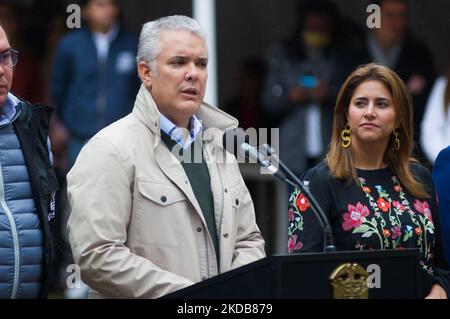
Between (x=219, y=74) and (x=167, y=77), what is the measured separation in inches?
152

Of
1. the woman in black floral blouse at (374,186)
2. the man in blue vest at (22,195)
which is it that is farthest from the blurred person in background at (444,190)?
the man in blue vest at (22,195)

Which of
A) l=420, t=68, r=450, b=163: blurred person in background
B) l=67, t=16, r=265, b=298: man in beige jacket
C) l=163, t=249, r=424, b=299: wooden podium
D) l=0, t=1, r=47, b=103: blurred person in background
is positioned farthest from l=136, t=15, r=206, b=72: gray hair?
l=0, t=1, r=47, b=103: blurred person in background

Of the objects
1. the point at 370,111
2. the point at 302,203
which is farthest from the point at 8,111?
the point at 370,111

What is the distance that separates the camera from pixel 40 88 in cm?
824

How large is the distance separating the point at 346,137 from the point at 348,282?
1.17m

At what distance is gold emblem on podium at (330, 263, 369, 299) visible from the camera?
3941 millimetres

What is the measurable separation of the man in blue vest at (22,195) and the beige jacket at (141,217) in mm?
179

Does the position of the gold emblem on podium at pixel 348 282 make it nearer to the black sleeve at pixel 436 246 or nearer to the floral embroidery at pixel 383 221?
the floral embroidery at pixel 383 221

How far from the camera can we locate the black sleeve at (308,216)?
4.68 metres

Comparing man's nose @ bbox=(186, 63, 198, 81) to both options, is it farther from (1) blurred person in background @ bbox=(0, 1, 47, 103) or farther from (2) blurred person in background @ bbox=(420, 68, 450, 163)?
(1) blurred person in background @ bbox=(0, 1, 47, 103)

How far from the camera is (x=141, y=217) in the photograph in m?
4.40

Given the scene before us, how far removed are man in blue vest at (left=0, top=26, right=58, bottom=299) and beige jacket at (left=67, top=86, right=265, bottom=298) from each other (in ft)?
0.59

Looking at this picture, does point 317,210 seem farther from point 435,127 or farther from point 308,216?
point 435,127
